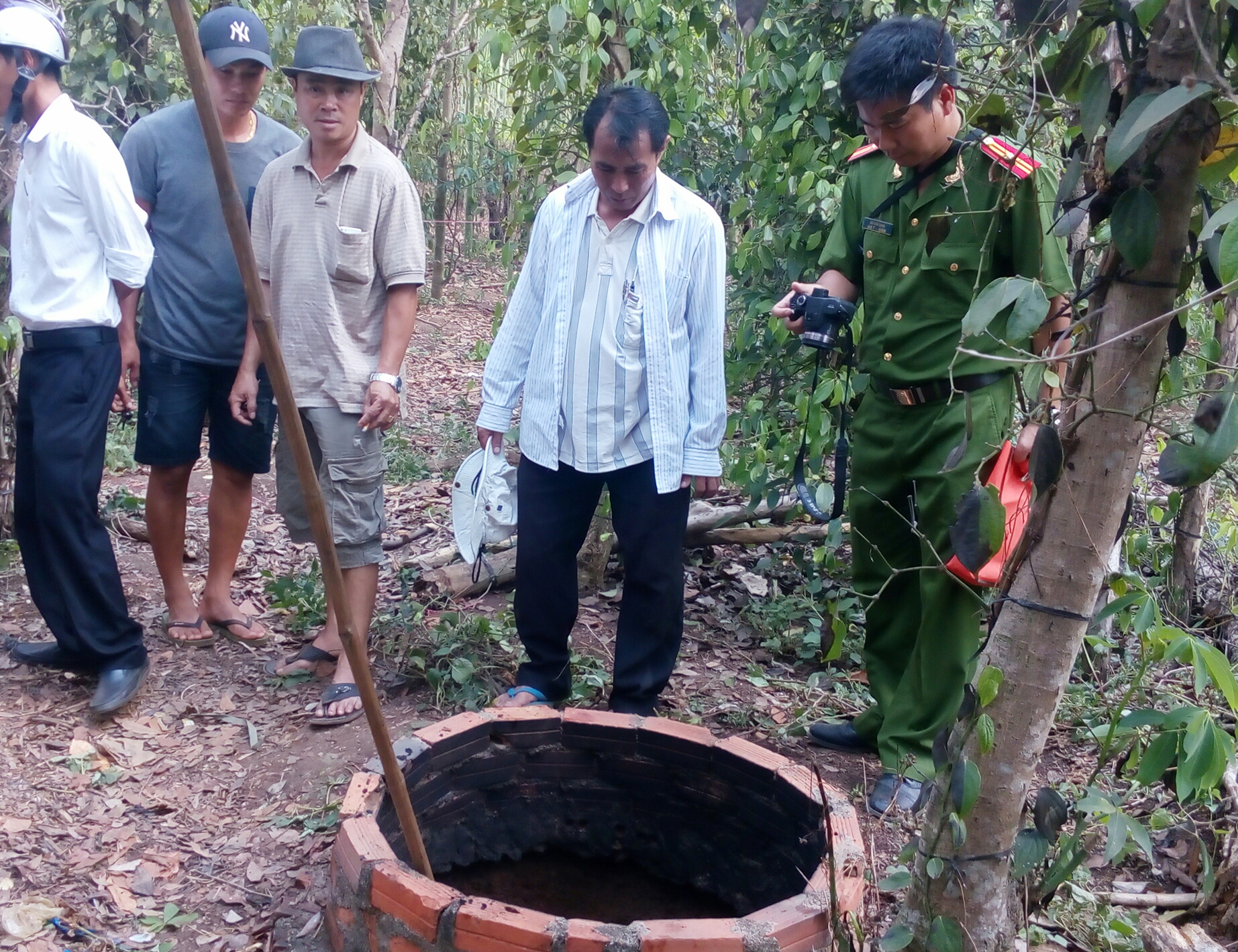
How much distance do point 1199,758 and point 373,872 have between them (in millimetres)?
1432

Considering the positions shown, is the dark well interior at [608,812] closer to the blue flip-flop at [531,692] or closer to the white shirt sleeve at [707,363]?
the blue flip-flop at [531,692]

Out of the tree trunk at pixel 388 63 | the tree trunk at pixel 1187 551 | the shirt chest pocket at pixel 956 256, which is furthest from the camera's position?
the tree trunk at pixel 388 63

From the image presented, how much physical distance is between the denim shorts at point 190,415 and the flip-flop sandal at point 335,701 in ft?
2.73

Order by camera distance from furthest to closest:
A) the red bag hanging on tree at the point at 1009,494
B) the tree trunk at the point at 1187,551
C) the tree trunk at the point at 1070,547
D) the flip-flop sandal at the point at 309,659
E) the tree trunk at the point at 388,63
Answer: the tree trunk at the point at 388,63
the tree trunk at the point at 1187,551
the flip-flop sandal at the point at 309,659
the red bag hanging on tree at the point at 1009,494
the tree trunk at the point at 1070,547

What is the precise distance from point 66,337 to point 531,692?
66.9 inches

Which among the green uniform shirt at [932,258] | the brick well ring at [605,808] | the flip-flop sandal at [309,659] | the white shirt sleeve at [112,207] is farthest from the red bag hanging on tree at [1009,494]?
the white shirt sleeve at [112,207]

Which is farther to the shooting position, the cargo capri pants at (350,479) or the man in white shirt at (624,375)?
the cargo capri pants at (350,479)

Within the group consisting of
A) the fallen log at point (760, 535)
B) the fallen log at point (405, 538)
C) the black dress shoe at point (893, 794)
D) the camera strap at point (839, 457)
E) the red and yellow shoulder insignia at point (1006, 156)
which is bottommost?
the fallen log at point (405, 538)

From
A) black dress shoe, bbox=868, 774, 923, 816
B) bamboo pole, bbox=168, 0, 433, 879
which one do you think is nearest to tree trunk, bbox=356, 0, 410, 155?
black dress shoe, bbox=868, 774, 923, 816

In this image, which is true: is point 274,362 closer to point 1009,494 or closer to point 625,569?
point 1009,494

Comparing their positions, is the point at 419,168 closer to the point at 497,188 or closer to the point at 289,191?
the point at 497,188

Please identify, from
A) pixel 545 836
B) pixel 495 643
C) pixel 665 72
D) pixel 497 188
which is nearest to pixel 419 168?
pixel 497 188

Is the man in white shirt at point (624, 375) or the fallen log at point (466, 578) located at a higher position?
the man in white shirt at point (624, 375)

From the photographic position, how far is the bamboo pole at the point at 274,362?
1.14 meters
